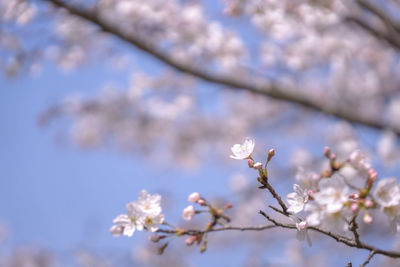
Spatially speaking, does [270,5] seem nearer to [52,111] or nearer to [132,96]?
[132,96]

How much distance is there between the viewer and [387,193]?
45.9 inches

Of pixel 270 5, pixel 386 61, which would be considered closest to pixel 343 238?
pixel 270 5

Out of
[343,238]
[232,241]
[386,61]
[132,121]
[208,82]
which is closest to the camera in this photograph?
[343,238]

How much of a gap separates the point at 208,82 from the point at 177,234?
2.60 metres

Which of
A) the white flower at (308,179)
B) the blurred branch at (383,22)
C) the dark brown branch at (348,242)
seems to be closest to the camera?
the dark brown branch at (348,242)

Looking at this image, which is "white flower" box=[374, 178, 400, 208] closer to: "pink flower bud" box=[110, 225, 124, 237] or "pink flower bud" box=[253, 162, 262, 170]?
"pink flower bud" box=[253, 162, 262, 170]

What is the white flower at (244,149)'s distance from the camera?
1404 mm

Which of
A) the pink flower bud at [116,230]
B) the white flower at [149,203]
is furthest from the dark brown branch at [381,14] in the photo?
the pink flower bud at [116,230]

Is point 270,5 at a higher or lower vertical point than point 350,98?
higher

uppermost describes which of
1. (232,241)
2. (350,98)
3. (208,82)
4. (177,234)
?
(177,234)

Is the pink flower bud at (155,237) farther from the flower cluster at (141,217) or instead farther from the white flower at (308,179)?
the white flower at (308,179)

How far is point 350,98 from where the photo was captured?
5.62 meters

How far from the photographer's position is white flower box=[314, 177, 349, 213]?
1116mm

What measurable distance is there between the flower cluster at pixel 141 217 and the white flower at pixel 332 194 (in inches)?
23.1
